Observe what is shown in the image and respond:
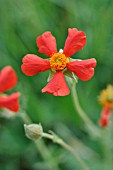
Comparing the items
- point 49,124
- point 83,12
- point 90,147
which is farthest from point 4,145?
point 83,12

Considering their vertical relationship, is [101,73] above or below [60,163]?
above

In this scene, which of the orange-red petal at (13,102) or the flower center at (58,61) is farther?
the flower center at (58,61)

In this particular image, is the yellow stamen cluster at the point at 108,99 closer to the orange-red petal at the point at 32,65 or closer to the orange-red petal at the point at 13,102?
the orange-red petal at the point at 32,65

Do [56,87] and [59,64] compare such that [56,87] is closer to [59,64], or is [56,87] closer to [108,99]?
[59,64]

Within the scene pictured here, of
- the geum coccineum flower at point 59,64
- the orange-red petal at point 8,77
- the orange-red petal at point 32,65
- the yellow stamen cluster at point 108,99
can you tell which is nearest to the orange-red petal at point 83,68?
the geum coccineum flower at point 59,64

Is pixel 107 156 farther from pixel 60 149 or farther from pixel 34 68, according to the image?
pixel 34 68

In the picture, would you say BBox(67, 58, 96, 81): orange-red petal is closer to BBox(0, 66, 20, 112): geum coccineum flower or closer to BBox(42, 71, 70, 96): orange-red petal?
BBox(42, 71, 70, 96): orange-red petal

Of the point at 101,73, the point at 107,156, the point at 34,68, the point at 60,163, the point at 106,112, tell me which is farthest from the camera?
the point at 101,73
